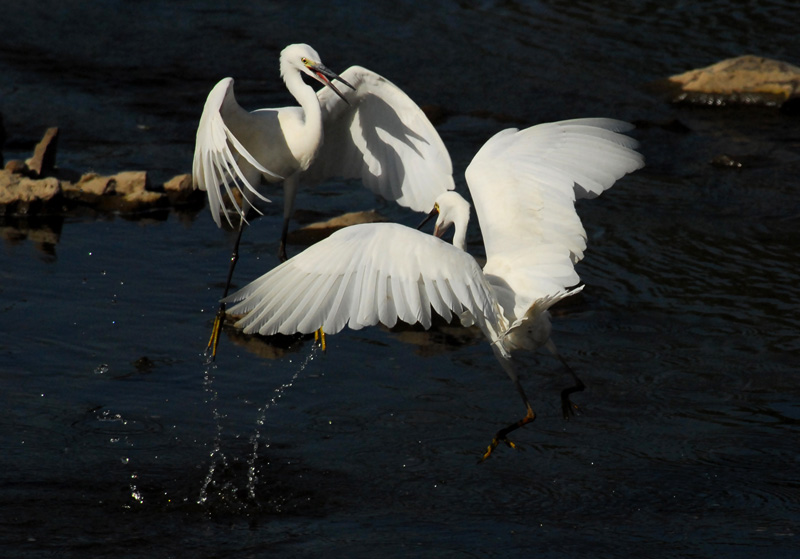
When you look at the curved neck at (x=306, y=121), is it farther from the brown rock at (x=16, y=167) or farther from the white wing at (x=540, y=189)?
the brown rock at (x=16, y=167)

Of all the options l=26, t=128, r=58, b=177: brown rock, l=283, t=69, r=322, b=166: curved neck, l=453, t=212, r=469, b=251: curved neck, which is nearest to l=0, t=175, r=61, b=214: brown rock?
l=26, t=128, r=58, b=177: brown rock

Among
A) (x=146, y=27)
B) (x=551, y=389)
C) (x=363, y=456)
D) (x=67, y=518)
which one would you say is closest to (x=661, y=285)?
(x=551, y=389)

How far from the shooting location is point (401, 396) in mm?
6352

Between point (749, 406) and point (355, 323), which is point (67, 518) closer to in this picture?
point (355, 323)

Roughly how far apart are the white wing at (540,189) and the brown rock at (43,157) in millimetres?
4709

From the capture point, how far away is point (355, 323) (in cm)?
446

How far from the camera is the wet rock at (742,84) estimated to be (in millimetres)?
12359

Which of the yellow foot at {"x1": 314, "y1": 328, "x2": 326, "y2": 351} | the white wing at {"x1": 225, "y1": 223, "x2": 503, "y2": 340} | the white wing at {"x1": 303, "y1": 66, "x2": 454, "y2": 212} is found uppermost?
the white wing at {"x1": 303, "y1": 66, "x2": 454, "y2": 212}

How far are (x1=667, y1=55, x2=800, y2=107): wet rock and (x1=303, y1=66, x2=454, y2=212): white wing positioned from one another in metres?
6.10

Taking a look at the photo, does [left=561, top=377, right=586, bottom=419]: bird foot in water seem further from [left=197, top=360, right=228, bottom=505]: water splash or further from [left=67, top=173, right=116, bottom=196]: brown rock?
[left=67, top=173, right=116, bottom=196]: brown rock

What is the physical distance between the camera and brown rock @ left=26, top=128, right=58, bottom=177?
9.48 m

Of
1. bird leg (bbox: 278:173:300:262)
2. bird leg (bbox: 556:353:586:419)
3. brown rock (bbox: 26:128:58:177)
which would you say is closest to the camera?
bird leg (bbox: 556:353:586:419)

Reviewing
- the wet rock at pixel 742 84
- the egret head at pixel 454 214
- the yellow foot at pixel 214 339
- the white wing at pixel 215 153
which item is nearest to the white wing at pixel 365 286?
the white wing at pixel 215 153

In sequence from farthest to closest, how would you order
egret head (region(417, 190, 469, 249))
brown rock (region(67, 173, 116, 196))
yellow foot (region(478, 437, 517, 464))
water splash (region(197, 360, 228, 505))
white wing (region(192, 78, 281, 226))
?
brown rock (region(67, 173, 116, 196))
egret head (region(417, 190, 469, 249))
white wing (region(192, 78, 281, 226))
yellow foot (region(478, 437, 517, 464))
water splash (region(197, 360, 228, 505))
